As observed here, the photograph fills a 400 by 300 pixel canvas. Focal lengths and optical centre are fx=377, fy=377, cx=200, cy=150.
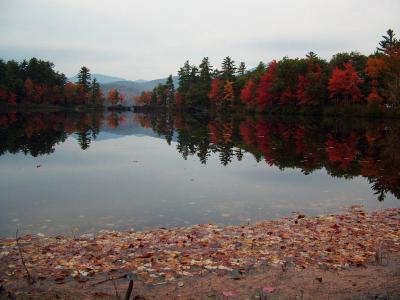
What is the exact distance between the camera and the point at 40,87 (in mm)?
124188

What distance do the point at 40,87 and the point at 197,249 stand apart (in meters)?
128

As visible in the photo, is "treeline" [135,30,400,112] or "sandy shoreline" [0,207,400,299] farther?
"treeline" [135,30,400,112]

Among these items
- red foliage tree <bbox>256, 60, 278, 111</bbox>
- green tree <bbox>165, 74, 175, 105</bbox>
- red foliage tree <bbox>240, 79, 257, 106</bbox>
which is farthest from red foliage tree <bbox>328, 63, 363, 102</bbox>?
green tree <bbox>165, 74, 175, 105</bbox>

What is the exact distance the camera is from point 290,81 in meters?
88.3

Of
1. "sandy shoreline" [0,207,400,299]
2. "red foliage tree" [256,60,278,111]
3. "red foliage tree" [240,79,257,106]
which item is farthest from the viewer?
"red foliage tree" [240,79,257,106]

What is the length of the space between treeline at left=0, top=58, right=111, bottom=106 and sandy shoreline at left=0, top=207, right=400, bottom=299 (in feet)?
375

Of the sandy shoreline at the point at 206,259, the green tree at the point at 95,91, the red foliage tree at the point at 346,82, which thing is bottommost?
the sandy shoreline at the point at 206,259

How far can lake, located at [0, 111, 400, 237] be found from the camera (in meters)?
13.8

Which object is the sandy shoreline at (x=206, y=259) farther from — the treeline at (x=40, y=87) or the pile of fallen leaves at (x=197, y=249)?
the treeline at (x=40, y=87)

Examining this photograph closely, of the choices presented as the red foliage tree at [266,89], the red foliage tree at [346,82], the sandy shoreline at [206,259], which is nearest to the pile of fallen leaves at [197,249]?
the sandy shoreline at [206,259]

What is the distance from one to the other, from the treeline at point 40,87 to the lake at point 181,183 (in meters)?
92.6

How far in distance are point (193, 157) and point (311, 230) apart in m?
18.5

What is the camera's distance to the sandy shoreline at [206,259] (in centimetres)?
767

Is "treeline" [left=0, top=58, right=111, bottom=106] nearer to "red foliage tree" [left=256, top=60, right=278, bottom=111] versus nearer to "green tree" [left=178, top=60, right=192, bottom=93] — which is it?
"green tree" [left=178, top=60, right=192, bottom=93]
